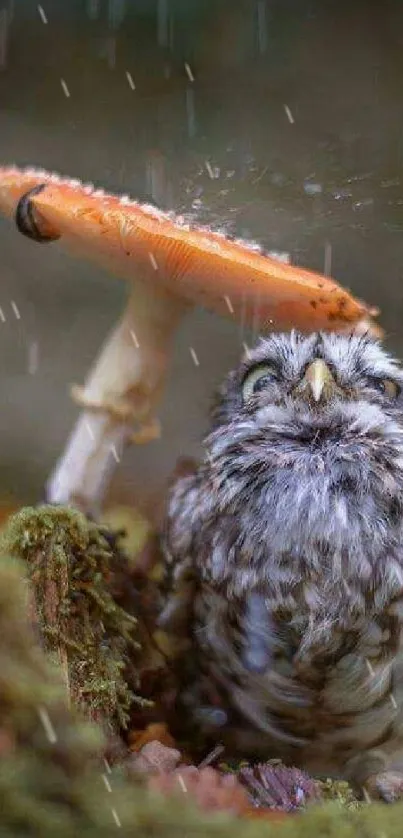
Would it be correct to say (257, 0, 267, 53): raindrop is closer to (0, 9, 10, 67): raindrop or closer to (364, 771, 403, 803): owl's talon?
(0, 9, 10, 67): raindrop

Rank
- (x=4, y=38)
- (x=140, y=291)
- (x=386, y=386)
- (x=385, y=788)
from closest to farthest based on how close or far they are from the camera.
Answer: (x=385, y=788) < (x=386, y=386) < (x=140, y=291) < (x=4, y=38)

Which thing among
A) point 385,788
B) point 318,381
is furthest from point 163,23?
point 385,788

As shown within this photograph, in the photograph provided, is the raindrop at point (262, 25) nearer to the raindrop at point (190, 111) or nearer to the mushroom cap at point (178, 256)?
the raindrop at point (190, 111)

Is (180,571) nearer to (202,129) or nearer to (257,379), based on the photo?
(257,379)

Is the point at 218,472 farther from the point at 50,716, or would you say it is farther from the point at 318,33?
the point at 318,33

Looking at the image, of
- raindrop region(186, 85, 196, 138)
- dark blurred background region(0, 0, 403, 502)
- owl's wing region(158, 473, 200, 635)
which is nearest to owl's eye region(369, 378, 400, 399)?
owl's wing region(158, 473, 200, 635)

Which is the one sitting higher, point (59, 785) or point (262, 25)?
point (262, 25)

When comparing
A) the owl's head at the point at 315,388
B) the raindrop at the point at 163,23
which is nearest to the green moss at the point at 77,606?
the owl's head at the point at 315,388
